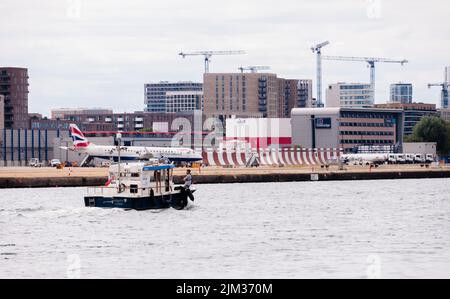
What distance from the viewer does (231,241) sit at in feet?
198

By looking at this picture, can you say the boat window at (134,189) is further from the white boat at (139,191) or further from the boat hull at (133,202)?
the boat hull at (133,202)

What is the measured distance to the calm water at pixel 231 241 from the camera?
4775 cm

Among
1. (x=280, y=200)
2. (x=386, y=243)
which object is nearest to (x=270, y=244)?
(x=386, y=243)

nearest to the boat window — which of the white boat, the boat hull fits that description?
the white boat

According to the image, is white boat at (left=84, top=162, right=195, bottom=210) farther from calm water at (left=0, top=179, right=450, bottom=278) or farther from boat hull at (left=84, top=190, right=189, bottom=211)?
calm water at (left=0, top=179, right=450, bottom=278)

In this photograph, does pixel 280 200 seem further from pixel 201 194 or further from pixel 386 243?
pixel 386 243

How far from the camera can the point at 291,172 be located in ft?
571

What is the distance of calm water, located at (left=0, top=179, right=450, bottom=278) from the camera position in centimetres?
4775

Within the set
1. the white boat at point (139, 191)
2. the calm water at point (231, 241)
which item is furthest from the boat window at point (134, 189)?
the calm water at point (231, 241)

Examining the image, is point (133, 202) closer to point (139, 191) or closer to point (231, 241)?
point (139, 191)

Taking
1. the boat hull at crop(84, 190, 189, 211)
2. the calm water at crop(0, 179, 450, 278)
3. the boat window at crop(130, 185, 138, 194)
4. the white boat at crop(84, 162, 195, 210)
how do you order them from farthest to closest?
the boat window at crop(130, 185, 138, 194), the white boat at crop(84, 162, 195, 210), the boat hull at crop(84, 190, 189, 211), the calm water at crop(0, 179, 450, 278)

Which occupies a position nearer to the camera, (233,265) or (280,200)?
(233,265)

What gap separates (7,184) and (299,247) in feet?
284

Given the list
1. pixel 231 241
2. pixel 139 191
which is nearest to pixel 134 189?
pixel 139 191
